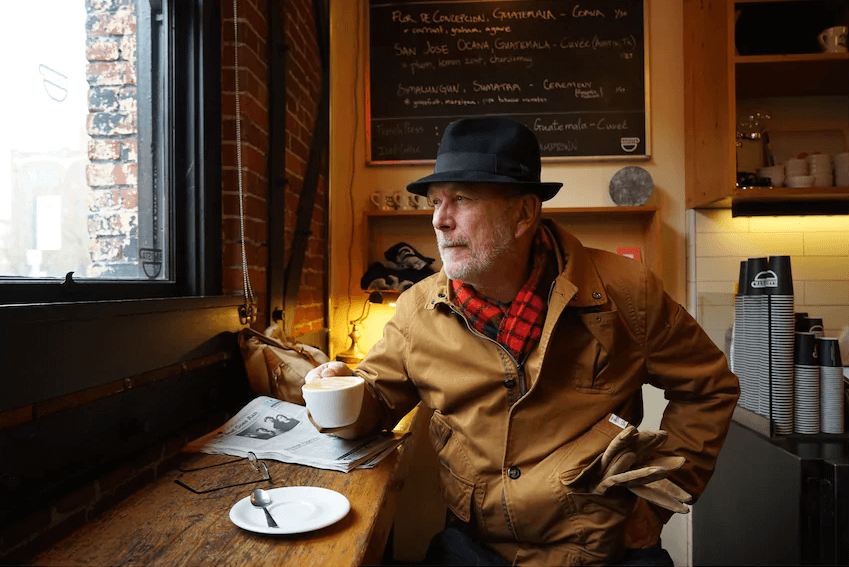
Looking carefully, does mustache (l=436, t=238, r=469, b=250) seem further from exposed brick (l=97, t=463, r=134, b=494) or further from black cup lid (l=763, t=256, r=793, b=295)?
black cup lid (l=763, t=256, r=793, b=295)

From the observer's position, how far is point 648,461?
1319mm

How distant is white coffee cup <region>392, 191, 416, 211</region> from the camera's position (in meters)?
3.13

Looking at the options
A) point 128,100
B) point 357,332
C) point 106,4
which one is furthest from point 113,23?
point 357,332

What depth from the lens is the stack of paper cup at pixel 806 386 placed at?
2057mm

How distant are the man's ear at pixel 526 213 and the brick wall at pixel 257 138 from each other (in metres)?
1.03

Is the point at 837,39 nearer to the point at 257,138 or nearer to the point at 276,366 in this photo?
the point at 257,138

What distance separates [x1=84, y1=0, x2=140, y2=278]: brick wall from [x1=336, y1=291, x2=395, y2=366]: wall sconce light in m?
1.30

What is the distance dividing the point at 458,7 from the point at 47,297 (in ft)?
8.65

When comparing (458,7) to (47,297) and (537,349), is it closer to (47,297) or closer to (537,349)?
(537,349)

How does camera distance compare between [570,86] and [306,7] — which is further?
[570,86]

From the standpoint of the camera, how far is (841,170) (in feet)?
8.68

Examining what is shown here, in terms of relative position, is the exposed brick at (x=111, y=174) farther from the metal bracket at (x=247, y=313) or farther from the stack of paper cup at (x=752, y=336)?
the stack of paper cup at (x=752, y=336)

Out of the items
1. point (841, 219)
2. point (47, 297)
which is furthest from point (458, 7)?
point (47, 297)

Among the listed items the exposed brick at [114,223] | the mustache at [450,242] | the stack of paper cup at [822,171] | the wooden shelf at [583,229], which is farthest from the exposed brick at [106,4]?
the stack of paper cup at [822,171]
